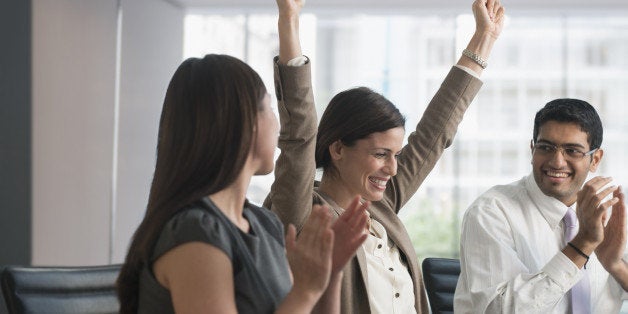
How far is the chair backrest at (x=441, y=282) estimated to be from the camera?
3.01 m

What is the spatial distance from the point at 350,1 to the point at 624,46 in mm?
2146

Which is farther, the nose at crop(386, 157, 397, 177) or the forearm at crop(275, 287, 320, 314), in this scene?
the nose at crop(386, 157, 397, 177)

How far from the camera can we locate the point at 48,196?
596cm

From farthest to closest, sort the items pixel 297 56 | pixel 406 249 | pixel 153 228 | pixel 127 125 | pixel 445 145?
pixel 127 125 → pixel 445 145 → pixel 406 249 → pixel 297 56 → pixel 153 228

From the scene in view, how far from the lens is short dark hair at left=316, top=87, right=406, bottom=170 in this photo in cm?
234

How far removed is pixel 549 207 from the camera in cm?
273

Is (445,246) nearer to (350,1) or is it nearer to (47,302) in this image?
(350,1)

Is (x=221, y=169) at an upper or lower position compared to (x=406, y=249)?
upper

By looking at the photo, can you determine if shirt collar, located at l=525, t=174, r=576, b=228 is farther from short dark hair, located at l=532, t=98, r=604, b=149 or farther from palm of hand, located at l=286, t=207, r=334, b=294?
palm of hand, located at l=286, t=207, r=334, b=294

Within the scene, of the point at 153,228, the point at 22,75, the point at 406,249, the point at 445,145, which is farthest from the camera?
the point at 22,75

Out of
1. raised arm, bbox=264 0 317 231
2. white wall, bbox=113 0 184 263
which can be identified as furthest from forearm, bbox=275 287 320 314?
white wall, bbox=113 0 184 263

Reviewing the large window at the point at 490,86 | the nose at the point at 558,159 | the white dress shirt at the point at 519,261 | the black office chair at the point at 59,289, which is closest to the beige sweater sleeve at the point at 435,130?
the white dress shirt at the point at 519,261

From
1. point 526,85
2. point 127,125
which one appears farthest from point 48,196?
point 526,85

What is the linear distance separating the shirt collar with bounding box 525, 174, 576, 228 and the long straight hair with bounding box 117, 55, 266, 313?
1.41 metres
